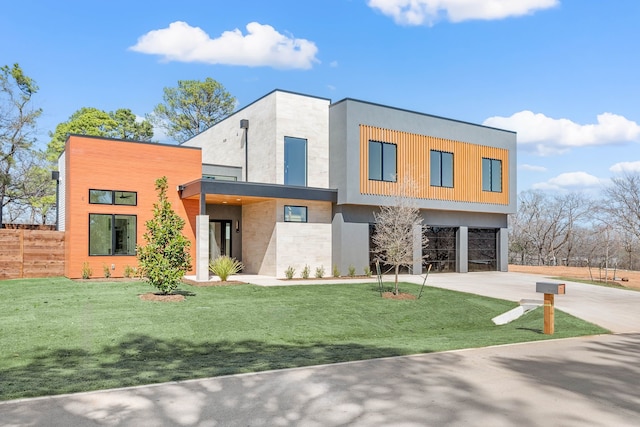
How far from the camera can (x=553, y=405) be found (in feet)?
15.2

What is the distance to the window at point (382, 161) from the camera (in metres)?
20.8

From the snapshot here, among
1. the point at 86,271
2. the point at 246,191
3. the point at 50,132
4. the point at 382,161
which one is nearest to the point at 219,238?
the point at 246,191

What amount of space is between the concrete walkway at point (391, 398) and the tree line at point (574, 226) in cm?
2896

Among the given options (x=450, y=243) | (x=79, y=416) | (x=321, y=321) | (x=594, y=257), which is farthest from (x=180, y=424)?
(x=594, y=257)

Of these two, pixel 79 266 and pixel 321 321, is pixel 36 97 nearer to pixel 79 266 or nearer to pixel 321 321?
pixel 79 266

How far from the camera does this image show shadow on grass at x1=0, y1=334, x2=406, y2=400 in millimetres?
5336

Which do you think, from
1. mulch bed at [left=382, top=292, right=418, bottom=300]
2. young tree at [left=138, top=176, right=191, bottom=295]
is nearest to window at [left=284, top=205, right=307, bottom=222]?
mulch bed at [left=382, top=292, right=418, bottom=300]

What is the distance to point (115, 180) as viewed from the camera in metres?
18.1

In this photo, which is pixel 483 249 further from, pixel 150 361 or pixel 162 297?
pixel 150 361

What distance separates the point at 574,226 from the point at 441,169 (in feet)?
75.8

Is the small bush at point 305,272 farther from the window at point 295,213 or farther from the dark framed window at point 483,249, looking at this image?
the dark framed window at point 483,249

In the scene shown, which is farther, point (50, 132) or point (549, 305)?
point (50, 132)

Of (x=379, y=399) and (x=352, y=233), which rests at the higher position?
(x=352, y=233)

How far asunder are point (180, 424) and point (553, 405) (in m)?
3.58
